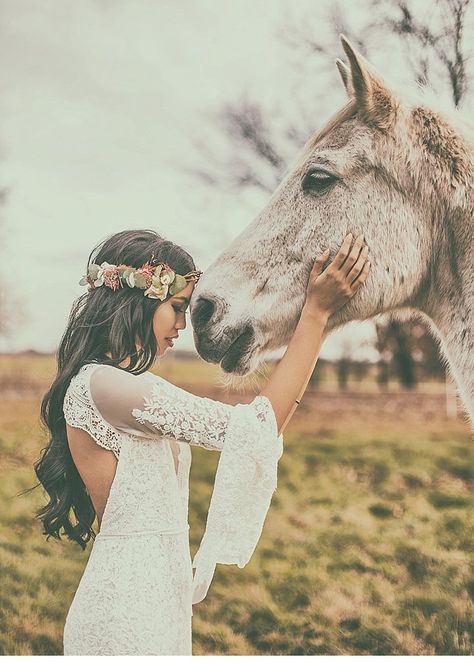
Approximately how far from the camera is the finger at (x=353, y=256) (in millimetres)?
1170

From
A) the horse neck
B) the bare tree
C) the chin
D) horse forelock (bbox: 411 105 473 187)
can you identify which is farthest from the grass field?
horse forelock (bbox: 411 105 473 187)

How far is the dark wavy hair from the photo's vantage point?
46.9 inches

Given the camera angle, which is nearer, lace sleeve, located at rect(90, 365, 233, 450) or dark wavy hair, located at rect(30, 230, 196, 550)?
lace sleeve, located at rect(90, 365, 233, 450)

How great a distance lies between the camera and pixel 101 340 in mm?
1205

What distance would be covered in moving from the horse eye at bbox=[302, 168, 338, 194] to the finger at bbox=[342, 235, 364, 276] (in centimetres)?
12

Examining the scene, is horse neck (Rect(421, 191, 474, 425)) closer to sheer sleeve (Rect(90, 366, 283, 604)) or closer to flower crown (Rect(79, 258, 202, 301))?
sheer sleeve (Rect(90, 366, 283, 604))

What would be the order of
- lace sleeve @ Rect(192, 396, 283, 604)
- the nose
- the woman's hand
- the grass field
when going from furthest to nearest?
the grass field, the nose, the woman's hand, lace sleeve @ Rect(192, 396, 283, 604)

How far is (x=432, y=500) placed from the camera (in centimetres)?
247

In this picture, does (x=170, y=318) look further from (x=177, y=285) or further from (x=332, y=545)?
(x=332, y=545)

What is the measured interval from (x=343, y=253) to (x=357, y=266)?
3 cm

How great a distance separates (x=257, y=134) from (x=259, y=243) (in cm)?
143

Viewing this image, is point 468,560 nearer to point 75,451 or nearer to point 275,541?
point 275,541

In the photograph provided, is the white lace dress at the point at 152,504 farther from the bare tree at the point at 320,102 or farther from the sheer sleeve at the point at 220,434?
the bare tree at the point at 320,102

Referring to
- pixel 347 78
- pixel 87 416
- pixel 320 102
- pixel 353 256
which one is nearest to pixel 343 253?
pixel 353 256
